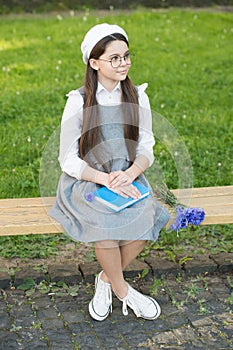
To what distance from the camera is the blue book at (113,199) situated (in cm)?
329

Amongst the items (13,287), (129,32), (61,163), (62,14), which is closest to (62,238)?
(13,287)

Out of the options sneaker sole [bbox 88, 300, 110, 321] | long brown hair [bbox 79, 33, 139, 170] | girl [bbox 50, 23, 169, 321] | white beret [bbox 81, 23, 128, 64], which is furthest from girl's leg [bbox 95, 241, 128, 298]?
white beret [bbox 81, 23, 128, 64]

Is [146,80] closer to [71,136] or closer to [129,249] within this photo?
[71,136]

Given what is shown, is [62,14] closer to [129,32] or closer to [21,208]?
[129,32]

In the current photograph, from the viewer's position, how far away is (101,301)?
3.44m

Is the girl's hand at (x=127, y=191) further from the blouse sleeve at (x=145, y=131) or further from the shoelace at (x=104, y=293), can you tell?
the shoelace at (x=104, y=293)

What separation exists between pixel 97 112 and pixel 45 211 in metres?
0.55

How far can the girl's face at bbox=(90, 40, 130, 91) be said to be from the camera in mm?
3395

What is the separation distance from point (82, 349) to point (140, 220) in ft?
2.06

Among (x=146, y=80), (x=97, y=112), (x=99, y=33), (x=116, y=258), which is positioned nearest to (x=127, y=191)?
(x=116, y=258)

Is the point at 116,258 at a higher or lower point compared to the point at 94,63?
lower

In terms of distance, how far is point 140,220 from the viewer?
332cm

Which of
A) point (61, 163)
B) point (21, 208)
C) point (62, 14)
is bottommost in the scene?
point (62, 14)

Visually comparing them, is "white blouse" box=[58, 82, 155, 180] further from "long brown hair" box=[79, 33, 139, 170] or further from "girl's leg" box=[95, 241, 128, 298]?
"girl's leg" box=[95, 241, 128, 298]
